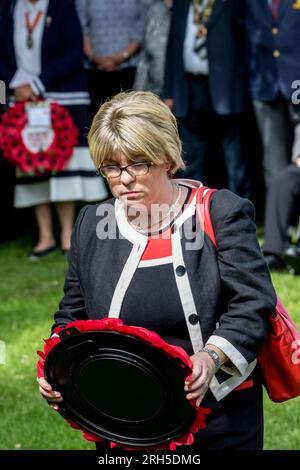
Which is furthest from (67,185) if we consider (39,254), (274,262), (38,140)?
(274,262)

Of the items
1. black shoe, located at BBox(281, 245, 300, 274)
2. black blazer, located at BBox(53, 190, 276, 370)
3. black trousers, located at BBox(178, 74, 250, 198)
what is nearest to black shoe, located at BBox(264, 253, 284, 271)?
black shoe, located at BBox(281, 245, 300, 274)

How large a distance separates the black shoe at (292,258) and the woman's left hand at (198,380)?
4.83 metres

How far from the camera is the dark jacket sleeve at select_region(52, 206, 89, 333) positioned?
3033 millimetres

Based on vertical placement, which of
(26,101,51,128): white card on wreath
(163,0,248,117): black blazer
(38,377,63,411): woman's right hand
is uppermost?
(38,377,63,411): woman's right hand

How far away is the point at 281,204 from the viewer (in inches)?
300

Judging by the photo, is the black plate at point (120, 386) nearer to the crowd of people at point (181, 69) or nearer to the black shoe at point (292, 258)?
the black shoe at point (292, 258)

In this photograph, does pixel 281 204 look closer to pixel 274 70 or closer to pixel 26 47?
pixel 274 70

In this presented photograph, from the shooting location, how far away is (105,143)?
111 inches

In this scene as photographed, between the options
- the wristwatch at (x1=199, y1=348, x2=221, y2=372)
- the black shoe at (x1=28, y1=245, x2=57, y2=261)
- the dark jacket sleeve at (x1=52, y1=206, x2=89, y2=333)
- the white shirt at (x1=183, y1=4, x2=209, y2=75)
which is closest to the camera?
the wristwatch at (x1=199, y1=348, x2=221, y2=372)

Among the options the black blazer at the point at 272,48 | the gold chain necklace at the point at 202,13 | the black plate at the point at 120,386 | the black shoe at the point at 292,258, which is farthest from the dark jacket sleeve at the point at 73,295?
the gold chain necklace at the point at 202,13

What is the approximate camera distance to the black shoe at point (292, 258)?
7387 mm

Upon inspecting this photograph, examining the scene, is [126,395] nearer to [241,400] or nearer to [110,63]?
[241,400]

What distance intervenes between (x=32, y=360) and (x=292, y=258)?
8.20 ft

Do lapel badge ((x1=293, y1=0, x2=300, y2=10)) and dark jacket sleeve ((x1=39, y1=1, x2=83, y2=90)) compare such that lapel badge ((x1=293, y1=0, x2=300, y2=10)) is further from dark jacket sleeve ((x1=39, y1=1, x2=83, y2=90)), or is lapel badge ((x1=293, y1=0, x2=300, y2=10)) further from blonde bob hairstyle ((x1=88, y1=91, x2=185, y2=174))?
blonde bob hairstyle ((x1=88, y1=91, x2=185, y2=174))
